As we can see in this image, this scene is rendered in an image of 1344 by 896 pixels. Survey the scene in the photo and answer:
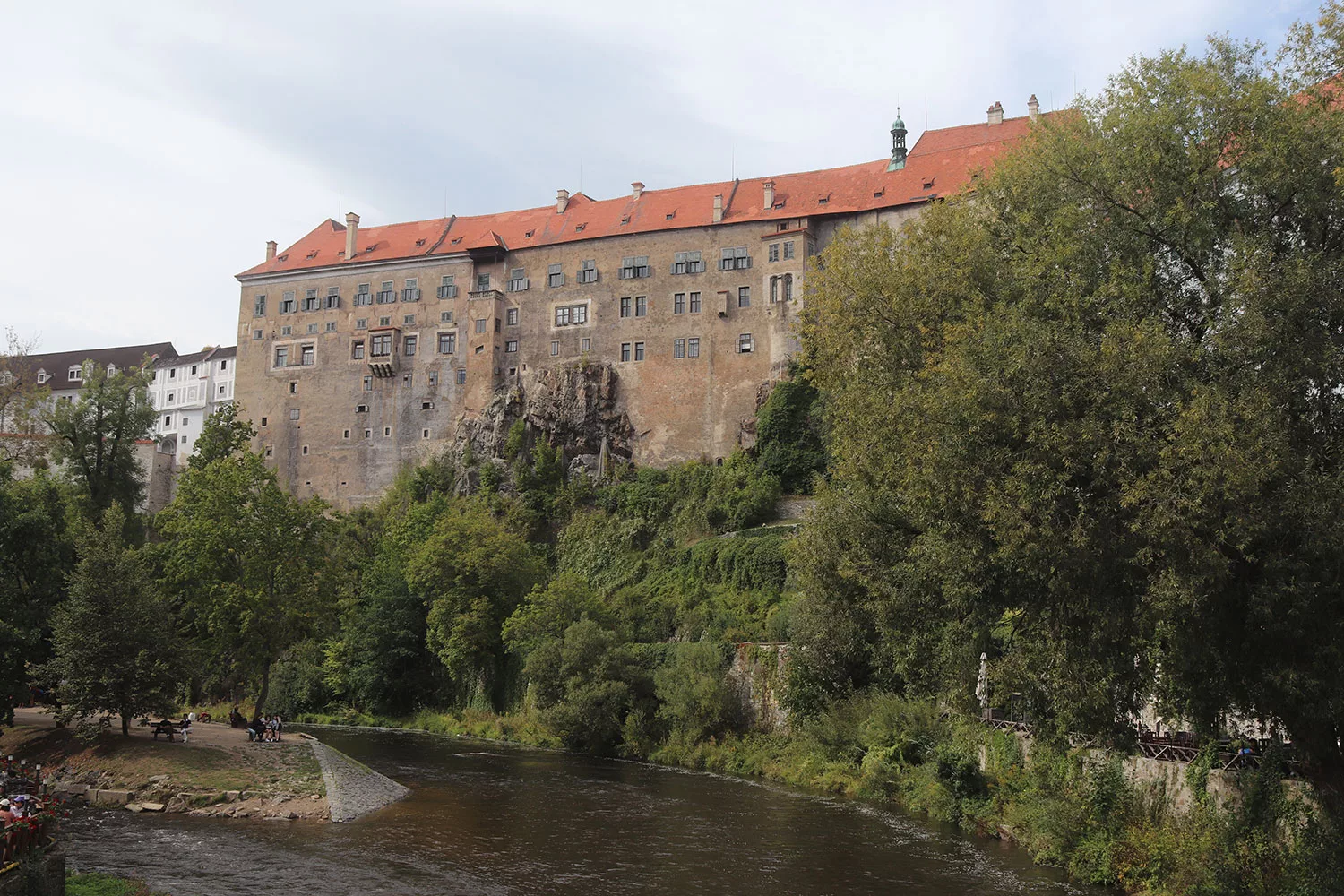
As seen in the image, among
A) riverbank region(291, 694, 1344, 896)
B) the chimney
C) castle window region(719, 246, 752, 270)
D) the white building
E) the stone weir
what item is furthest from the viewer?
the white building

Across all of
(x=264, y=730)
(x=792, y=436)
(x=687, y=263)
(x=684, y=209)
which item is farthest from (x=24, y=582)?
(x=684, y=209)

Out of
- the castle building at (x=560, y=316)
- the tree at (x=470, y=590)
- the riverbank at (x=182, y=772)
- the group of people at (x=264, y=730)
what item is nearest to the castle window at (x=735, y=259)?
the castle building at (x=560, y=316)

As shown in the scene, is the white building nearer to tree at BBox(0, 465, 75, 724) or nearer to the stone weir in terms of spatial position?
tree at BBox(0, 465, 75, 724)

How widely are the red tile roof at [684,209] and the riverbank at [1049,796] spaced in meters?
30.7

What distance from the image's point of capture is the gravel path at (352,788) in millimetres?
24453

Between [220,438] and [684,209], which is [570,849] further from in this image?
[684,209]

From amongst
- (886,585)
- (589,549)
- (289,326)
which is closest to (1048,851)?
(886,585)

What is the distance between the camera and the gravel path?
2445 cm

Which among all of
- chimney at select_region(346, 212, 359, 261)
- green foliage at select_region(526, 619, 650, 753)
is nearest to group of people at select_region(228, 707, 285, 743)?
green foliage at select_region(526, 619, 650, 753)

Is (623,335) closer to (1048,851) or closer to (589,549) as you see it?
(589,549)

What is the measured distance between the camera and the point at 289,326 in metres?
68.4

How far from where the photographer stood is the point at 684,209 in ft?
205

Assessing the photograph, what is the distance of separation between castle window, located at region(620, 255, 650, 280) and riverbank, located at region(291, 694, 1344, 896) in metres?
30.7

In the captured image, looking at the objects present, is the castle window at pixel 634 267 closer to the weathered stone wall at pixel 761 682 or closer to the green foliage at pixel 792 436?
the green foliage at pixel 792 436
